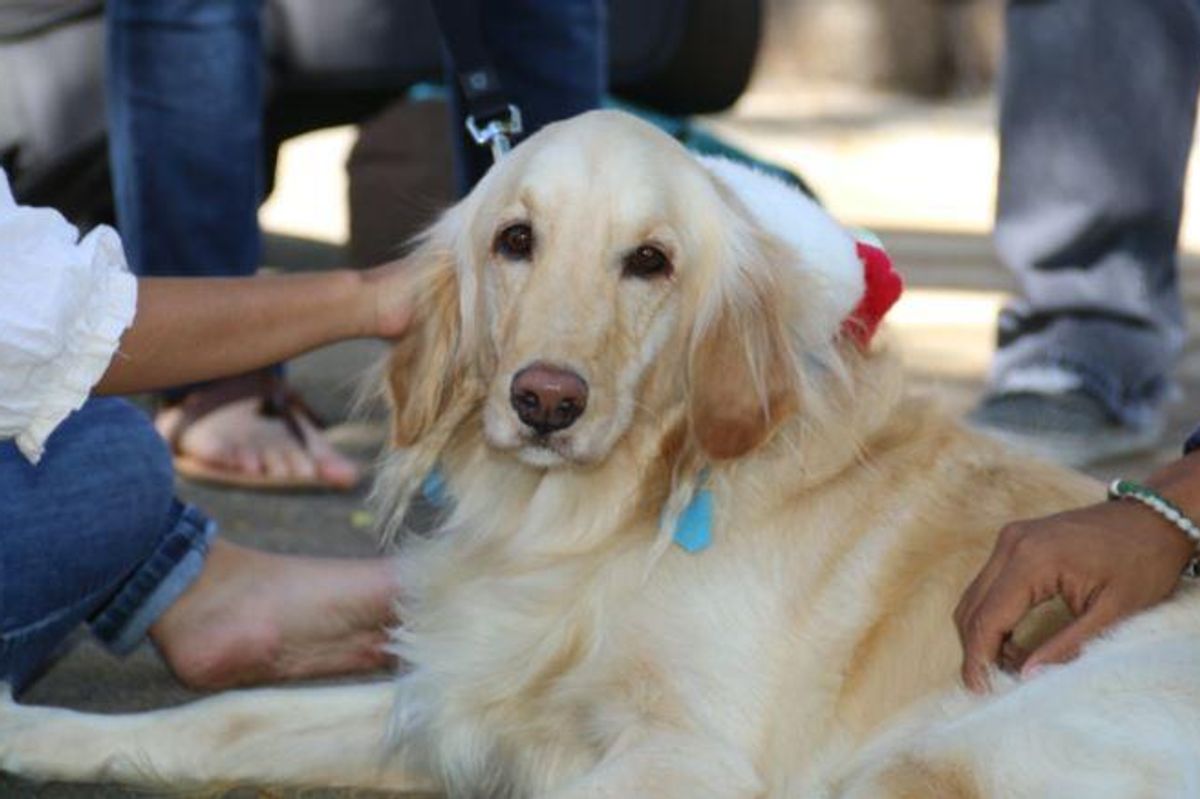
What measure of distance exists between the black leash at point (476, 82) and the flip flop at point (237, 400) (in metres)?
1.24

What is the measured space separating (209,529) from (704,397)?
1.06m

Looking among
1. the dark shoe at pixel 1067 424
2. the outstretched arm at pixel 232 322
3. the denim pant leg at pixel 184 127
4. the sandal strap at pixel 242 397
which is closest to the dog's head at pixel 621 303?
the outstretched arm at pixel 232 322

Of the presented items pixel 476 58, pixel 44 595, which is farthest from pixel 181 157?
pixel 44 595

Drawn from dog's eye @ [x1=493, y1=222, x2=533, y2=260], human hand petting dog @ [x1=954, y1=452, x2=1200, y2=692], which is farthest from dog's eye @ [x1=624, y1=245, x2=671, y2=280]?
human hand petting dog @ [x1=954, y1=452, x2=1200, y2=692]

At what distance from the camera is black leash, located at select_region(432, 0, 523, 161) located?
352cm

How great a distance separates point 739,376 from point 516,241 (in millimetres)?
346

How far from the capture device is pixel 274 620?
370cm

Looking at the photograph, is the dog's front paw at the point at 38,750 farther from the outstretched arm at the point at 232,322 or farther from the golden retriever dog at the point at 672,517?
the outstretched arm at the point at 232,322

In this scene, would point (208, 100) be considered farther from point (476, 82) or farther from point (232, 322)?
point (232, 322)

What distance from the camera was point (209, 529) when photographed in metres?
3.73

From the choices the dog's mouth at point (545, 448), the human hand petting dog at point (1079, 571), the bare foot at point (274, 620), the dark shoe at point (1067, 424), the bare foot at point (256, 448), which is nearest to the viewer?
the human hand petting dog at point (1079, 571)

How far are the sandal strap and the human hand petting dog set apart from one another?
2.28 meters

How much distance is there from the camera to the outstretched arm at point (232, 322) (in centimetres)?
307

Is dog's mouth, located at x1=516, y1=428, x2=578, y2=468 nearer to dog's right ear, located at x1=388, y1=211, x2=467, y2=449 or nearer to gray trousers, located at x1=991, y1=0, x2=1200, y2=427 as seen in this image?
dog's right ear, located at x1=388, y1=211, x2=467, y2=449
